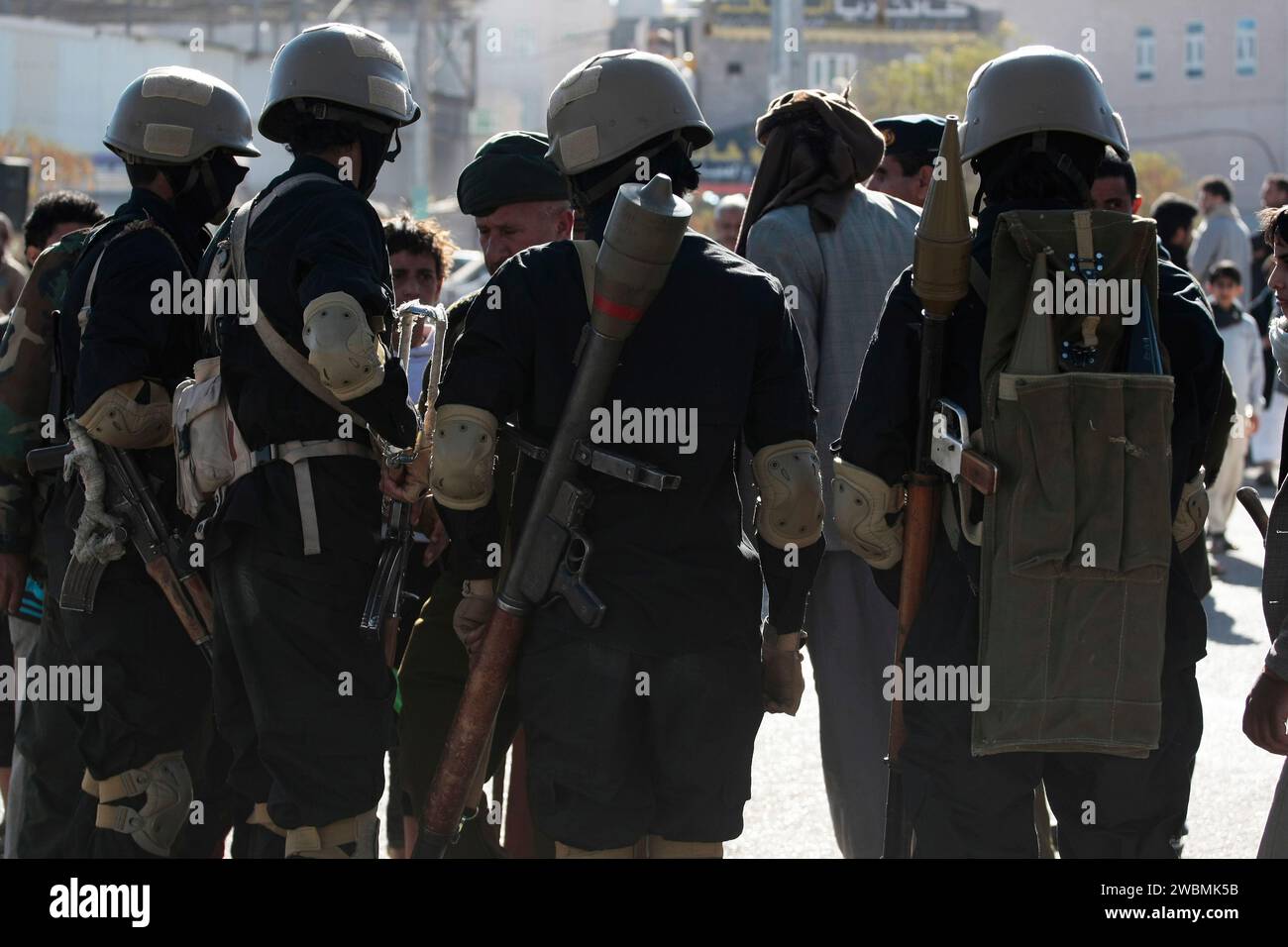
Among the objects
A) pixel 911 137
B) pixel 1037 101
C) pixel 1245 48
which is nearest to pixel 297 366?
pixel 1037 101

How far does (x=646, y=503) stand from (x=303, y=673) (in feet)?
3.28

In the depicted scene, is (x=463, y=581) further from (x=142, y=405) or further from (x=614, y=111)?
(x=614, y=111)

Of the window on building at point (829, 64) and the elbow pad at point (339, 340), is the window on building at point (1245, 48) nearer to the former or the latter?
the window on building at point (829, 64)

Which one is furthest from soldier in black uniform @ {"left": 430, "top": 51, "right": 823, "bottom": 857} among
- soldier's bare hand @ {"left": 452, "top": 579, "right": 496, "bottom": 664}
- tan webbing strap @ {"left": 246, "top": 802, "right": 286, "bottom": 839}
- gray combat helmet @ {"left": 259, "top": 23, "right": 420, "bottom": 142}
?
tan webbing strap @ {"left": 246, "top": 802, "right": 286, "bottom": 839}

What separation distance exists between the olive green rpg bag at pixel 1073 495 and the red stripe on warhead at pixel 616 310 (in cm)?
74

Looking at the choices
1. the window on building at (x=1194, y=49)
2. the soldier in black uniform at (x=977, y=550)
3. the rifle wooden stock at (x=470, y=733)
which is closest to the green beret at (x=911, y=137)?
the soldier in black uniform at (x=977, y=550)

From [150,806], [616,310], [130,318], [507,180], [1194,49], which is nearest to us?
[616,310]

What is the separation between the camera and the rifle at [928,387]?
11.5 feet

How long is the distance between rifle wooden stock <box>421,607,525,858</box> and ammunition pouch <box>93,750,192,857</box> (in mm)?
976

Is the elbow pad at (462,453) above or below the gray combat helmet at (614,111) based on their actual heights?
below

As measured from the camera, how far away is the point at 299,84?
4.11 m

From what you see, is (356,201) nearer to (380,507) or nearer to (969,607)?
(380,507)

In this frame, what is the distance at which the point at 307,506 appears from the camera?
401cm
